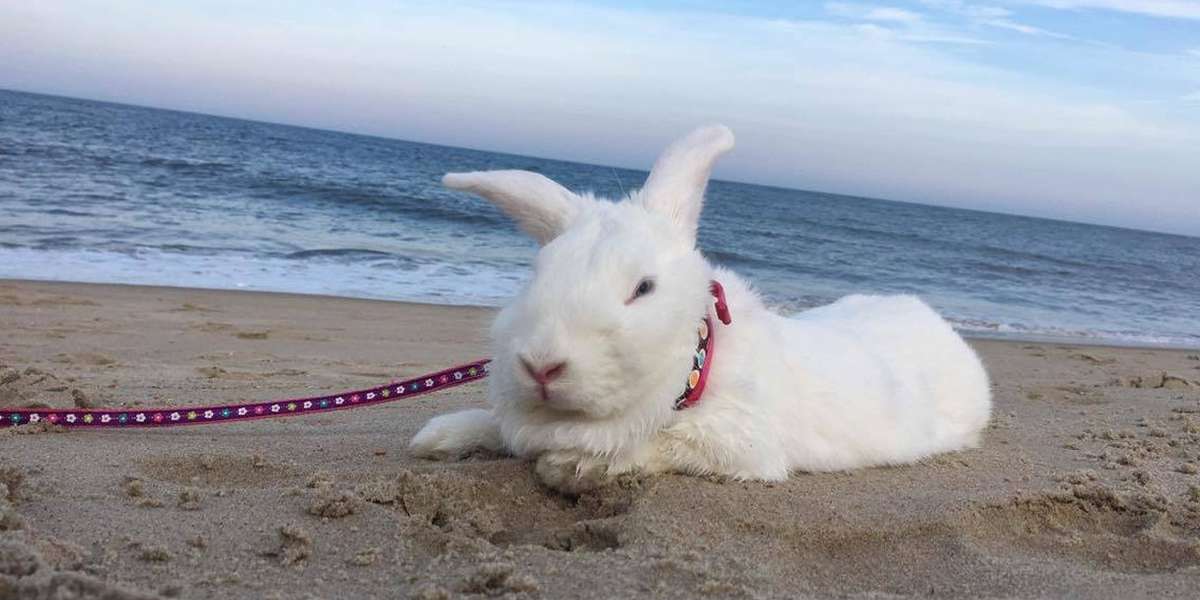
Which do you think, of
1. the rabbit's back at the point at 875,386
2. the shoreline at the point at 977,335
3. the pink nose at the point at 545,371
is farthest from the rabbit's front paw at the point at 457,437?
the shoreline at the point at 977,335

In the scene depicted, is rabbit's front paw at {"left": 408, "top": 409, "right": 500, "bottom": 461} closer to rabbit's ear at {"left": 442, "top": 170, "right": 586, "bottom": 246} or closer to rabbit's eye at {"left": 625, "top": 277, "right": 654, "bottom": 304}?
rabbit's ear at {"left": 442, "top": 170, "right": 586, "bottom": 246}

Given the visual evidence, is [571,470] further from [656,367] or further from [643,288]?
[643,288]


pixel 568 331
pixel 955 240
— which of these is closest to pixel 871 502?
pixel 568 331

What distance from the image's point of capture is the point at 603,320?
2613 millimetres

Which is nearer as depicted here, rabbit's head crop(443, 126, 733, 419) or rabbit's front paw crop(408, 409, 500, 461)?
rabbit's head crop(443, 126, 733, 419)

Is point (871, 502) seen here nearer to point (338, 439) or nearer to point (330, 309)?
point (338, 439)

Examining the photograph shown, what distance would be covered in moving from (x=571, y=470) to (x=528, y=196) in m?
0.87

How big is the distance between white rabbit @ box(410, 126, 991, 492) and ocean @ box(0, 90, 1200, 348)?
0.56 meters

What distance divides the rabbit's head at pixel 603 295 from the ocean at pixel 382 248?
1.61 ft

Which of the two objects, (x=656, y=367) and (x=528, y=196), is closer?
(x=656, y=367)

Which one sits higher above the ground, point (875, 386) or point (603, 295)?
point (603, 295)

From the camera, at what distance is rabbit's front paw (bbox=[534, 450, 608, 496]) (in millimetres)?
2965

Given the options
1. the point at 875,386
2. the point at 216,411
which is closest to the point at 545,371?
the point at 875,386

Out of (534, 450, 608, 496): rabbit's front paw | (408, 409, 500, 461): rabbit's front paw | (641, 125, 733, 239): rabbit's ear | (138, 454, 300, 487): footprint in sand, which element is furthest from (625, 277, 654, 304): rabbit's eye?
(138, 454, 300, 487): footprint in sand
